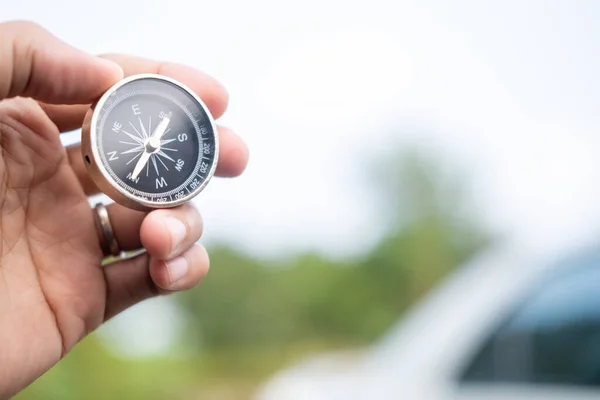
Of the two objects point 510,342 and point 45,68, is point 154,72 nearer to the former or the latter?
point 45,68

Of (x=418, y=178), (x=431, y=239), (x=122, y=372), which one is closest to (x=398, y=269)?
(x=431, y=239)

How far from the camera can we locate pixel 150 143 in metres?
2.25

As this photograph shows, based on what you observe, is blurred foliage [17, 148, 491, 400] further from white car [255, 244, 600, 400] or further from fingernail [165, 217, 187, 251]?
fingernail [165, 217, 187, 251]

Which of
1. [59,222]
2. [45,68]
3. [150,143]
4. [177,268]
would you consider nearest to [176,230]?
[177,268]

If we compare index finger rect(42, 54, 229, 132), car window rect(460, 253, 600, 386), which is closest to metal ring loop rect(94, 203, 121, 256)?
index finger rect(42, 54, 229, 132)

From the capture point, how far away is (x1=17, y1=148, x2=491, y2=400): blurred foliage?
942 inches

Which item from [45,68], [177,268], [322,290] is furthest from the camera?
[322,290]

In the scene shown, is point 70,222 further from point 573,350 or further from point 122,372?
point 122,372

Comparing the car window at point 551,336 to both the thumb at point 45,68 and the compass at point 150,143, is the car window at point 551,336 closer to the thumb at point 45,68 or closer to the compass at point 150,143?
the compass at point 150,143

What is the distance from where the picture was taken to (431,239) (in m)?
34.2

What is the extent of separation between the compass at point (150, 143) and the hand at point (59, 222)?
0.06 metres

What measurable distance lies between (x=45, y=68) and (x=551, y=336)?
202cm

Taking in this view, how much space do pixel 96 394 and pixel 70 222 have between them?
24.4 ft

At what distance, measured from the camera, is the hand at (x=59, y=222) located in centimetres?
205
